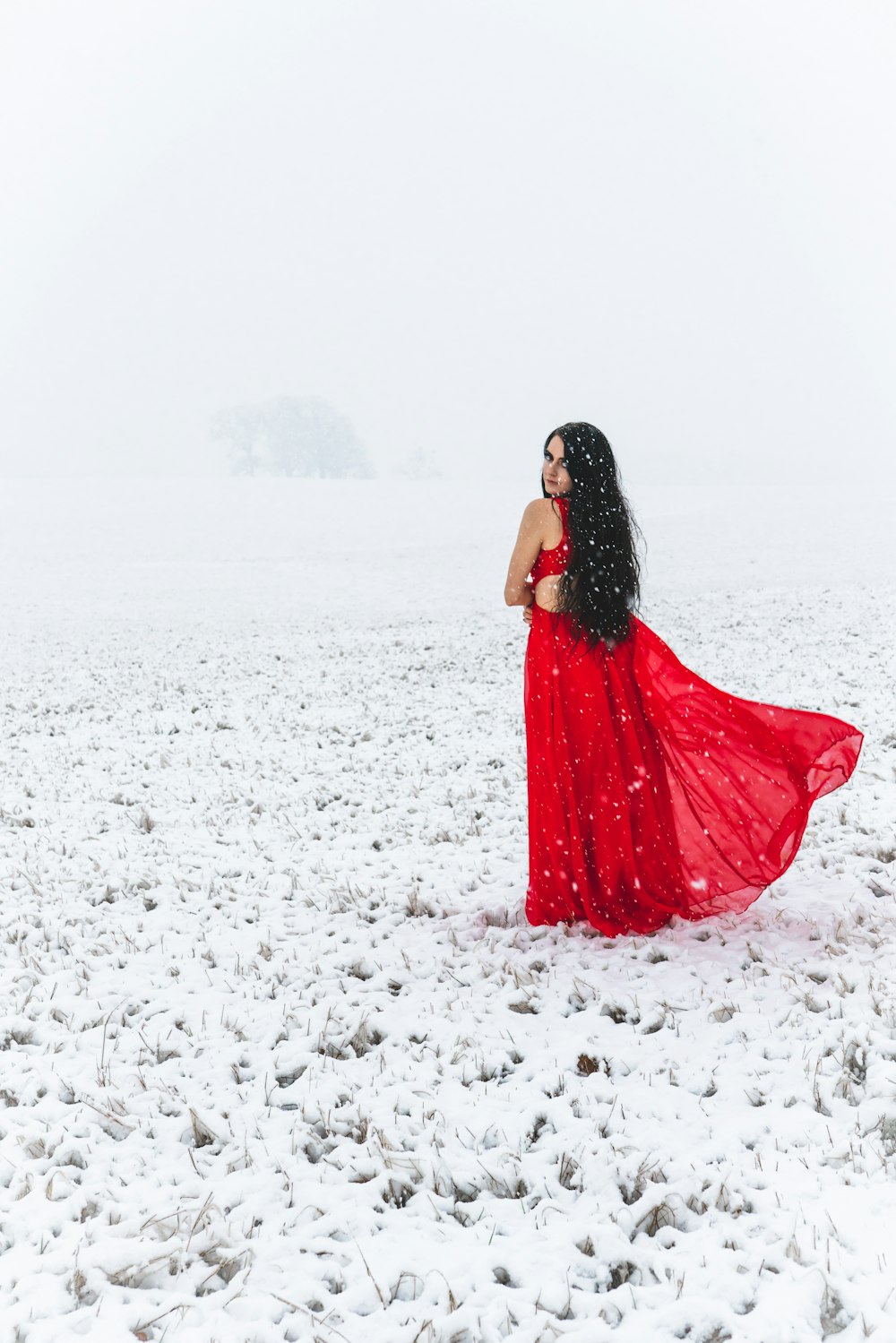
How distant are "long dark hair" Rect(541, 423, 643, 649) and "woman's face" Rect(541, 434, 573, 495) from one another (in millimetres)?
27

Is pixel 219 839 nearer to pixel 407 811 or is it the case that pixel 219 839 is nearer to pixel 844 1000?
pixel 407 811

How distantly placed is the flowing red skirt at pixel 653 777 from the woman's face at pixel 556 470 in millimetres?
794

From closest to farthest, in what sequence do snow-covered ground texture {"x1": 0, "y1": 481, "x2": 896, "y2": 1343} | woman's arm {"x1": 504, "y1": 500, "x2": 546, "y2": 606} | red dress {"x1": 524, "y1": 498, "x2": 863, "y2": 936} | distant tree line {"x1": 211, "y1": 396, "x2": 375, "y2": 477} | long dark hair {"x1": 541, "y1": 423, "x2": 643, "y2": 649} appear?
snow-covered ground texture {"x1": 0, "y1": 481, "x2": 896, "y2": 1343}, long dark hair {"x1": 541, "y1": 423, "x2": 643, "y2": 649}, woman's arm {"x1": 504, "y1": 500, "x2": 546, "y2": 606}, red dress {"x1": 524, "y1": 498, "x2": 863, "y2": 936}, distant tree line {"x1": 211, "y1": 396, "x2": 375, "y2": 477}

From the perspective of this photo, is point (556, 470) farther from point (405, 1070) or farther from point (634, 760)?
point (405, 1070)

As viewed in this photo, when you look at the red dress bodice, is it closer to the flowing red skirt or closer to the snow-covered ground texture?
the flowing red skirt

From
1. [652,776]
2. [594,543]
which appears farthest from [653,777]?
[594,543]

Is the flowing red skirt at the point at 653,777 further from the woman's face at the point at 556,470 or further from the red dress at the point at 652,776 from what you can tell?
the woman's face at the point at 556,470

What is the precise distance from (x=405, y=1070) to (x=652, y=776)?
243 centimetres

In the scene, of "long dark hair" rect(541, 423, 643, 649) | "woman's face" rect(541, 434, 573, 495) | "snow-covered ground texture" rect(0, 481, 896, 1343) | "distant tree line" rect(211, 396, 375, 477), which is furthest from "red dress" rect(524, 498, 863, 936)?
"distant tree line" rect(211, 396, 375, 477)

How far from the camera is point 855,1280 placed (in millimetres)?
2793

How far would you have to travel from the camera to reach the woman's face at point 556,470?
205 inches

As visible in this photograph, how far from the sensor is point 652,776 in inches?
217

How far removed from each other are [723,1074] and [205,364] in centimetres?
13701

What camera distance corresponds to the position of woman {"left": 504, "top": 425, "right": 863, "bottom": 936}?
5352 millimetres
